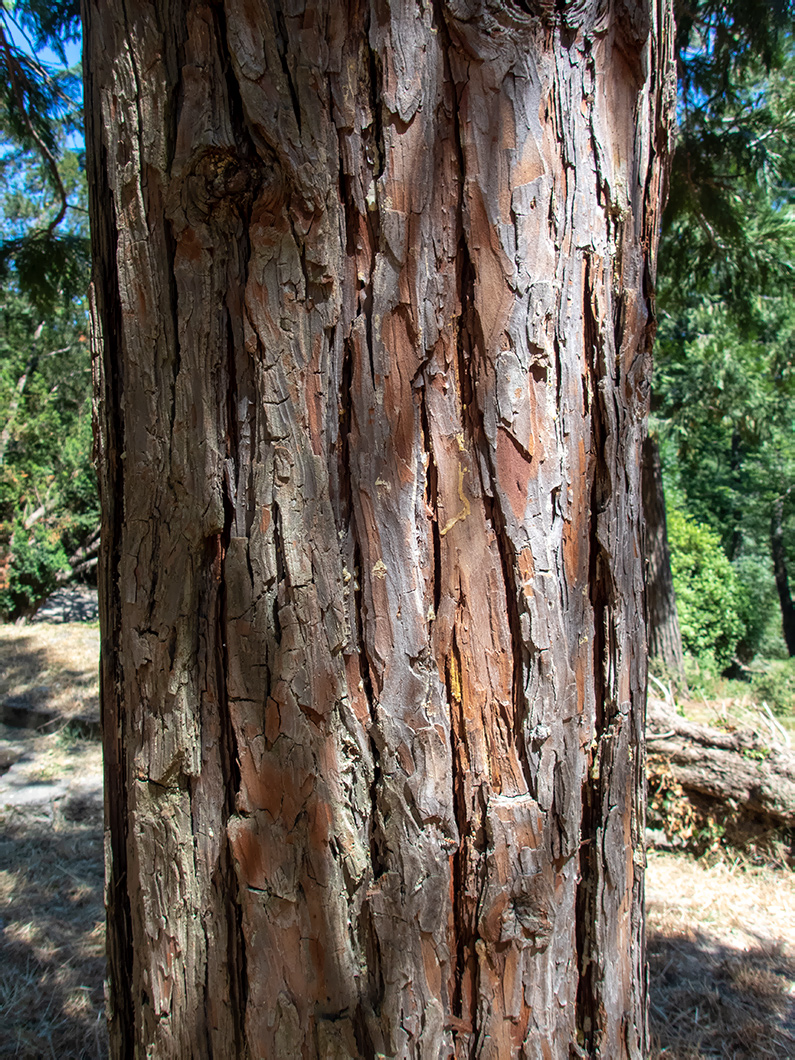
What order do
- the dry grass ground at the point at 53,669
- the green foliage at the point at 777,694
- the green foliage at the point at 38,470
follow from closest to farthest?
the dry grass ground at the point at 53,669 < the green foliage at the point at 777,694 < the green foliage at the point at 38,470

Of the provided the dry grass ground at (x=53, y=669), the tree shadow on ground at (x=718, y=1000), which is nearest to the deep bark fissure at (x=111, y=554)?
the tree shadow on ground at (x=718, y=1000)

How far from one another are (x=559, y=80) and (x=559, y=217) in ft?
0.59

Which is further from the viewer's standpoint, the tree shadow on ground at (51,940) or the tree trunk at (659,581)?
the tree trunk at (659,581)

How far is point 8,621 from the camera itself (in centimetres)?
1200

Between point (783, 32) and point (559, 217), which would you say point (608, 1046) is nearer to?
point (559, 217)

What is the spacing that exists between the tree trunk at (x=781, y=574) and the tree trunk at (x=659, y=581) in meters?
17.9

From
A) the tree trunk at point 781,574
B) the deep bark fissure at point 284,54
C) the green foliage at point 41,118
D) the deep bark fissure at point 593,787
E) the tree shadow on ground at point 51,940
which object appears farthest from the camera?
the tree trunk at point 781,574

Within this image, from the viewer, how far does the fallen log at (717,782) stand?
3.97 m

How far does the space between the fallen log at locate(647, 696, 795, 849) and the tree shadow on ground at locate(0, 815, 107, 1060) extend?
9.98 ft

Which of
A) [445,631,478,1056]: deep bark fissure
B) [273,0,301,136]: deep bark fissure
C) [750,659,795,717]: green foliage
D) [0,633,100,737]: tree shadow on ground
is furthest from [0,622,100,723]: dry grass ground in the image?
[750,659,795,717]: green foliage

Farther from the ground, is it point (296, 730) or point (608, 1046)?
point (296, 730)

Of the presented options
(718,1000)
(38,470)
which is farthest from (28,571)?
(718,1000)

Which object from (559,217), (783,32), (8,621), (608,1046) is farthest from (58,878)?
(8,621)

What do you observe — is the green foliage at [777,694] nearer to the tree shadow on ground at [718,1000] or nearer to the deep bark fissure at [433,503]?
the tree shadow on ground at [718,1000]
